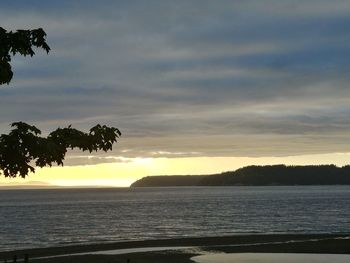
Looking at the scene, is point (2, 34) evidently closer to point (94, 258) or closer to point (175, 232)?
point (94, 258)

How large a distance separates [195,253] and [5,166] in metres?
45.0

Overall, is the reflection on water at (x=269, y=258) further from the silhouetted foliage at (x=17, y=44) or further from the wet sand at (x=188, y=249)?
the silhouetted foliage at (x=17, y=44)

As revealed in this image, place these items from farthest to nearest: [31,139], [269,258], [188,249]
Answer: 1. [188,249]
2. [269,258]
3. [31,139]

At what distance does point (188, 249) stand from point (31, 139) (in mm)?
49128

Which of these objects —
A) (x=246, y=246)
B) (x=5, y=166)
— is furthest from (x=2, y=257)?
(x=5, y=166)

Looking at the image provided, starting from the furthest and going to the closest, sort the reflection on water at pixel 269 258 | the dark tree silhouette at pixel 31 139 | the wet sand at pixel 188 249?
the wet sand at pixel 188 249 → the reflection on water at pixel 269 258 → the dark tree silhouette at pixel 31 139

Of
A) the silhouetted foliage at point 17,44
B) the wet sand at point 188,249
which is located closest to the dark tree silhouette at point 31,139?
the silhouetted foliage at point 17,44

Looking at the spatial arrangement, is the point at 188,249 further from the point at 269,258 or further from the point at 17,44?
the point at 17,44

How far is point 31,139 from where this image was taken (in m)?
10.1

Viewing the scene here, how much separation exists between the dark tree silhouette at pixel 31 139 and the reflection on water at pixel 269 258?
37.8 m

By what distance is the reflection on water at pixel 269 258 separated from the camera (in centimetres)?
4678

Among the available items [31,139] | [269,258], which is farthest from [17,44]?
[269,258]

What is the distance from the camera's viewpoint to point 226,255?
5197cm

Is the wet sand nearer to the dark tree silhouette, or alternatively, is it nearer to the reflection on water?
the reflection on water
